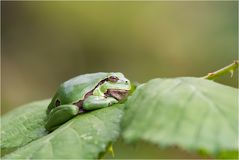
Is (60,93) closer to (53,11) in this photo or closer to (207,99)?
(207,99)

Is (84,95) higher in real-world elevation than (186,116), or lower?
lower

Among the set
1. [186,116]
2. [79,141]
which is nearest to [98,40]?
[79,141]

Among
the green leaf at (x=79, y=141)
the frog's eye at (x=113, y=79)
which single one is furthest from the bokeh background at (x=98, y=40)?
the green leaf at (x=79, y=141)

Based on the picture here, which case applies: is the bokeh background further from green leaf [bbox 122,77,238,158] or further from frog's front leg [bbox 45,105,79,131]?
green leaf [bbox 122,77,238,158]

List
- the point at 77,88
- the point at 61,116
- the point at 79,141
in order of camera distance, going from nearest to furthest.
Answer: the point at 79,141, the point at 61,116, the point at 77,88

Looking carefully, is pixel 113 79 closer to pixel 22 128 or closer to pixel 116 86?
pixel 116 86

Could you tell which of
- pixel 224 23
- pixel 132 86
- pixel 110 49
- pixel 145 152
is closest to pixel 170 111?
pixel 132 86
